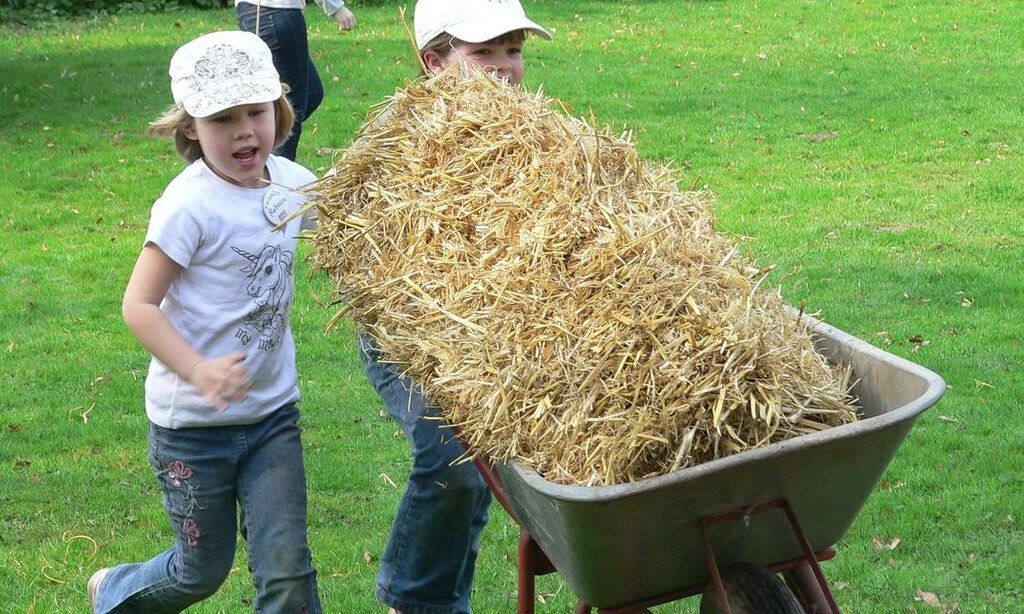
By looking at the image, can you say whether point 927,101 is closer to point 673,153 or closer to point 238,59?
point 673,153

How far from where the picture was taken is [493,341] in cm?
259

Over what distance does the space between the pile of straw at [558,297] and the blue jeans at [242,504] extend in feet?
1.44

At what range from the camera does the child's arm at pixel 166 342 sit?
3033 mm

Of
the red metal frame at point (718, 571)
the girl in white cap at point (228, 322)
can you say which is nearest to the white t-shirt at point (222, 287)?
the girl in white cap at point (228, 322)

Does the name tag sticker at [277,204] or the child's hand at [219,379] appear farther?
the name tag sticker at [277,204]

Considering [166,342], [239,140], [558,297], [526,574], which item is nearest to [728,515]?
[558,297]

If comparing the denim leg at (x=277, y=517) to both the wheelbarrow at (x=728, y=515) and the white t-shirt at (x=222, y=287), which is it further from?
the wheelbarrow at (x=728, y=515)

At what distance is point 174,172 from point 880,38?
8.14 metres

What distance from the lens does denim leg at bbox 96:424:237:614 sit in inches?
130

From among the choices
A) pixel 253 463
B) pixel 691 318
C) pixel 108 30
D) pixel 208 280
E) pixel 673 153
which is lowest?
pixel 108 30

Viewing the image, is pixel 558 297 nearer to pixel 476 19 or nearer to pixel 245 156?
pixel 245 156

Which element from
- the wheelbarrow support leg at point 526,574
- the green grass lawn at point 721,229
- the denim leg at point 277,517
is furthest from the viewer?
the green grass lawn at point 721,229

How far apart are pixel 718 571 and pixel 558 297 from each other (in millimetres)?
627

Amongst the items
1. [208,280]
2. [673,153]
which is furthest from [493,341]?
[673,153]
